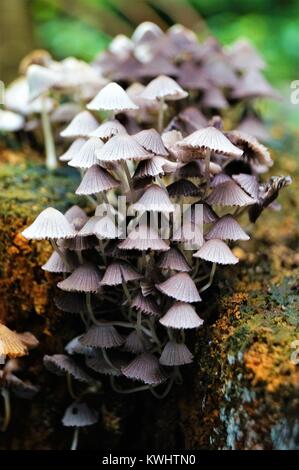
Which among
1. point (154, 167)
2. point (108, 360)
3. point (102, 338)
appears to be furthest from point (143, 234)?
point (108, 360)

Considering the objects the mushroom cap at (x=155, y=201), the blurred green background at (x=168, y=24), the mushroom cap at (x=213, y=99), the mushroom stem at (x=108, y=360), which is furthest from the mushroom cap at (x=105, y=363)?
the blurred green background at (x=168, y=24)

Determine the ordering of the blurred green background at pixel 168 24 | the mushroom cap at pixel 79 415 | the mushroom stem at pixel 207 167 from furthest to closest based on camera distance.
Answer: the blurred green background at pixel 168 24
the mushroom cap at pixel 79 415
the mushroom stem at pixel 207 167

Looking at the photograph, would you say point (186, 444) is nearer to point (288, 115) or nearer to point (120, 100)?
point (120, 100)

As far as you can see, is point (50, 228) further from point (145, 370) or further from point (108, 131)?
point (145, 370)

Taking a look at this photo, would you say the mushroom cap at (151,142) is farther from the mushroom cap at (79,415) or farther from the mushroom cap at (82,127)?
the mushroom cap at (79,415)

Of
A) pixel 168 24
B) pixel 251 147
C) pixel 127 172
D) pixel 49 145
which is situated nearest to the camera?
pixel 127 172

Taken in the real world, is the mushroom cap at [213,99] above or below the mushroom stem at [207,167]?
above

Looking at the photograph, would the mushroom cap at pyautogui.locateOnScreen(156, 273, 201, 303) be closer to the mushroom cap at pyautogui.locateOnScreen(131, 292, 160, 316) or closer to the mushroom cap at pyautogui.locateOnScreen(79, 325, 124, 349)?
the mushroom cap at pyautogui.locateOnScreen(131, 292, 160, 316)
